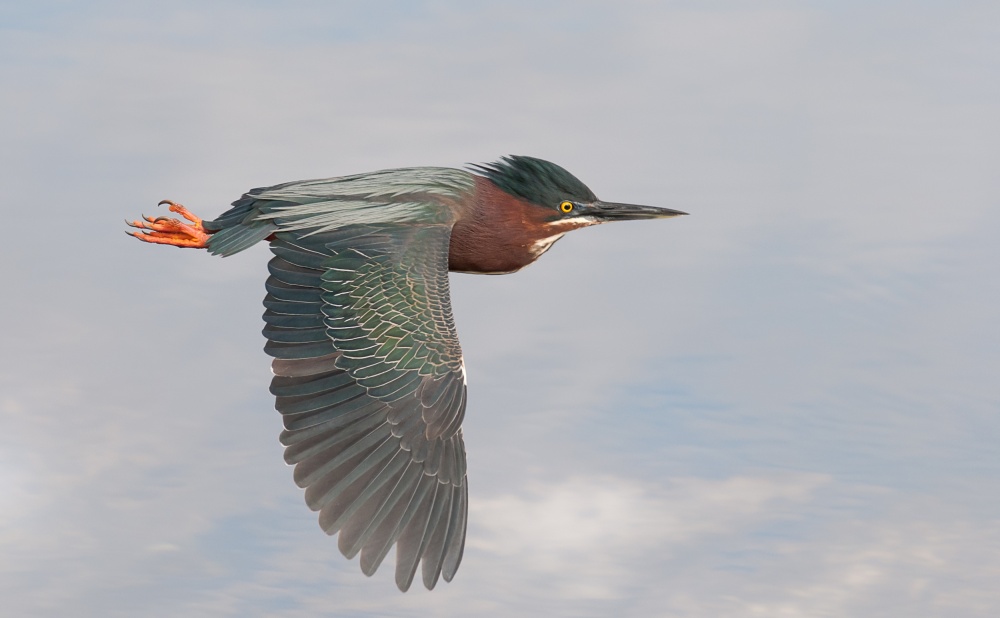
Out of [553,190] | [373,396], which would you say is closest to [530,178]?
[553,190]

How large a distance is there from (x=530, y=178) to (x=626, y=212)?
1015 millimetres

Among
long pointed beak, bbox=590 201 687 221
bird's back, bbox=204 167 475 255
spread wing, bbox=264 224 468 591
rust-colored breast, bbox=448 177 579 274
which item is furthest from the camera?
long pointed beak, bbox=590 201 687 221

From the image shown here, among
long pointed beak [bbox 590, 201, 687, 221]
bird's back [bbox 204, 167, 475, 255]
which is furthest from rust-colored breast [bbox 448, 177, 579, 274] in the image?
long pointed beak [bbox 590, 201, 687, 221]

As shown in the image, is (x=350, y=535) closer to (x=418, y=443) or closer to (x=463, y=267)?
(x=418, y=443)

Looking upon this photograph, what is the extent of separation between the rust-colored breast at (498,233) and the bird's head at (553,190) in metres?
0.06

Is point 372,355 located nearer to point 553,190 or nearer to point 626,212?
point 553,190

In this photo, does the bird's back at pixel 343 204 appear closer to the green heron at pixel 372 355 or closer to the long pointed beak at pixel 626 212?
the green heron at pixel 372 355

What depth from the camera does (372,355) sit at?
947cm

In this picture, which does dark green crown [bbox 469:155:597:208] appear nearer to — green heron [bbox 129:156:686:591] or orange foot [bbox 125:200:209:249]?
green heron [bbox 129:156:686:591]

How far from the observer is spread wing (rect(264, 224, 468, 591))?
913 cm

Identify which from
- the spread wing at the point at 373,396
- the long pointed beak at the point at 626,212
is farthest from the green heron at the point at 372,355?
the long pointed beak at the point at 626,212

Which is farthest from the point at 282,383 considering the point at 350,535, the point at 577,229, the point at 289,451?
the point at 577,229

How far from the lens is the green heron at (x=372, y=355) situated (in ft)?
30.1

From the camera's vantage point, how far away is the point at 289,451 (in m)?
9.23
